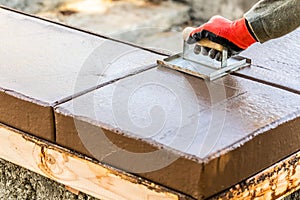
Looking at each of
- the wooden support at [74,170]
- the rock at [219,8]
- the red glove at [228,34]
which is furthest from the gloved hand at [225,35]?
the rock at [219,8]

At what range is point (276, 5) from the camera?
5.53ft

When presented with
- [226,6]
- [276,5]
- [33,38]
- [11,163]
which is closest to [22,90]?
[11,163]

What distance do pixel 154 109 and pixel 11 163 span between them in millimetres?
422

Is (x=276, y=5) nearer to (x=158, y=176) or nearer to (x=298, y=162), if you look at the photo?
(x=298, y=162)

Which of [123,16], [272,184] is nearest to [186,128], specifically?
[272,184]

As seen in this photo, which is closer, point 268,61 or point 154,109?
point 154,109

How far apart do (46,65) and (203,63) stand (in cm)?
40

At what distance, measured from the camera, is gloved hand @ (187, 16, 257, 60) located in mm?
1751

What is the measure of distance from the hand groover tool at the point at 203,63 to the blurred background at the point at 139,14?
2.88m

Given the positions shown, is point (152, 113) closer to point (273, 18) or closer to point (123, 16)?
point (273, 18)

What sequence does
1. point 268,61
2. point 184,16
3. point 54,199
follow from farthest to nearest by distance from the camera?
1. point 184,16
2. point 268,61
3. point 54,199

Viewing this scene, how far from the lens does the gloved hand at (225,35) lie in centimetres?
175

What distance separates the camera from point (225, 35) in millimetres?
1772

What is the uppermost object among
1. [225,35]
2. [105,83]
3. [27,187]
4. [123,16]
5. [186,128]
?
[123,16]
